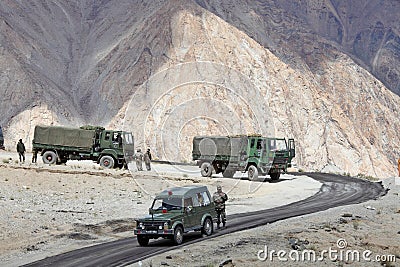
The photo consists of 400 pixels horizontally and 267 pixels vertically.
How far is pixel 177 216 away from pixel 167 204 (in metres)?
0.79

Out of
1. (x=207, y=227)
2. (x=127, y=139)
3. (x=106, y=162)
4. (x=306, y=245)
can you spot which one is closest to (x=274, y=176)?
(x=127, y=139)

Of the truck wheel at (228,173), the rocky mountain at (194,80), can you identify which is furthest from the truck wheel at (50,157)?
the rocky mountain at (194,80)

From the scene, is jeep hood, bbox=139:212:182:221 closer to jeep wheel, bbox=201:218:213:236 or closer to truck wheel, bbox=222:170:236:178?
jeep wheel, bbox=201:218:213:236

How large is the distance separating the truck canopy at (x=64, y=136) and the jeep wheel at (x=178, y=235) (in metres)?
24.8

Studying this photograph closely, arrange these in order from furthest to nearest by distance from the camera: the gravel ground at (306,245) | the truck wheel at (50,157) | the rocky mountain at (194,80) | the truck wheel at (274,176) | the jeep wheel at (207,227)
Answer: the rocky mountain at (194,80) < the truck wheel at (50,157) < the truck wheel at (274,176) < the jeep wheel at (207,227) < the gravel ground at (306,245)

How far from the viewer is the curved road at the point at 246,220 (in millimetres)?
16656

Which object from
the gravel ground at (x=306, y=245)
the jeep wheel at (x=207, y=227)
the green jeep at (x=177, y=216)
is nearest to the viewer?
the gravel ground at (x=306, y=245)

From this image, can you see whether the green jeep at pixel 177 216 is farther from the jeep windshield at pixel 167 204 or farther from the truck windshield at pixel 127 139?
the truck windshield at pixel 127 139

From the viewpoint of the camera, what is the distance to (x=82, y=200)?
1216 inches

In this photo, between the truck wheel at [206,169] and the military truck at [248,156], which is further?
the truck wheel at [206,169]

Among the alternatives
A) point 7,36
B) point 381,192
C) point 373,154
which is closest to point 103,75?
point 7,36

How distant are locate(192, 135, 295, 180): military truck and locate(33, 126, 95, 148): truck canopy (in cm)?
909

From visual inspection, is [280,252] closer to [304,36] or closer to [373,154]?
[373,154]

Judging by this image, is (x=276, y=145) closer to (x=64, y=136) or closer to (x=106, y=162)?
(x=106, y=162)
